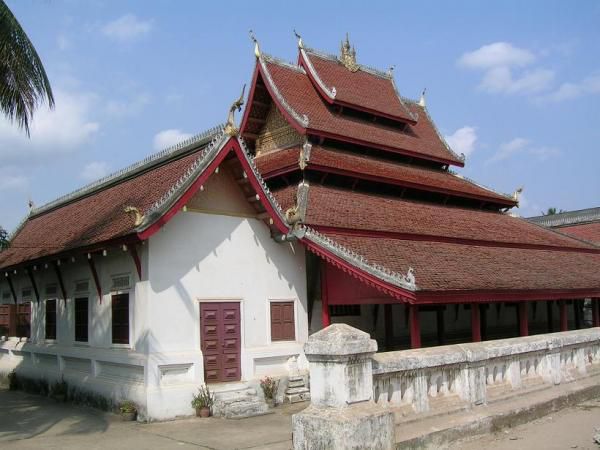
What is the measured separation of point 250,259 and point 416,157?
9.01 metres

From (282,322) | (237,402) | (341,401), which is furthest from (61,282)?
(341,401)

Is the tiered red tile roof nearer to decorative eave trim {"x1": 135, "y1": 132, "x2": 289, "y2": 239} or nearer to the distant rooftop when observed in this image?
decorative eave trim {"x1": 135, "y1": 132, "x2": 289, "y2": 239}

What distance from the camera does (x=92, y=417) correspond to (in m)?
11.4

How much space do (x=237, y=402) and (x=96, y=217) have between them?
5.63m

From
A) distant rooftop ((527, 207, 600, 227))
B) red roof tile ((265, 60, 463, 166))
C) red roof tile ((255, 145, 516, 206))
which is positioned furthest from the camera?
distant rooftop ((527, 207, 600, 227))

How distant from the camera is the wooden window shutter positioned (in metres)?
13.1

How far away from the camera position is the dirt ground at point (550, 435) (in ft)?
24.1

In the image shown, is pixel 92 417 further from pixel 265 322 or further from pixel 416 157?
pixel 416 157

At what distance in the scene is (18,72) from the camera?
1051 cm

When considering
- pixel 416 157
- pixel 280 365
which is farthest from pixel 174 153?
pixel 416 157

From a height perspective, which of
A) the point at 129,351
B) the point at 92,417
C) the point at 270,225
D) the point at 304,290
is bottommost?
the point at 92,417

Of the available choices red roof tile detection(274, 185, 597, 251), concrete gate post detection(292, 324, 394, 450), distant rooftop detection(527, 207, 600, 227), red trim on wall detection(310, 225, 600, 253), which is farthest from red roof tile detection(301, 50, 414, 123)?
distant rooftop detection(527, 207, 600, 227)

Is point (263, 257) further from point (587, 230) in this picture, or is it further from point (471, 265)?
point (587, 230)

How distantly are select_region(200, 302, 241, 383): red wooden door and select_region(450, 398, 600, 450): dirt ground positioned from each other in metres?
5.74
